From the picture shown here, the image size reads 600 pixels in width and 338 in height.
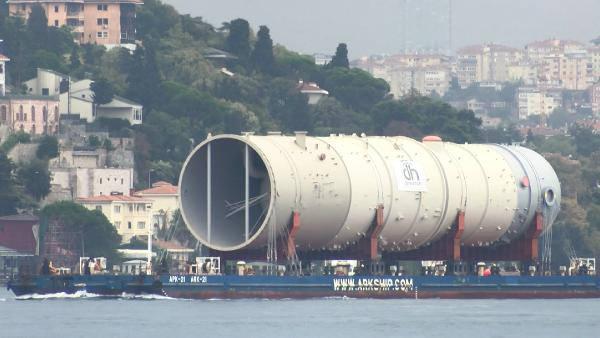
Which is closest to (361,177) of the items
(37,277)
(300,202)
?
(300,202)

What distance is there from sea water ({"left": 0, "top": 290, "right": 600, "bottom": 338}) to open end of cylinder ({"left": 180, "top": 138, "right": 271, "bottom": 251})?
4.07 meters

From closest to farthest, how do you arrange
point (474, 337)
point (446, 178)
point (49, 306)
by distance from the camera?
point (474, 337) → point (49, 306) → point (446, 178)

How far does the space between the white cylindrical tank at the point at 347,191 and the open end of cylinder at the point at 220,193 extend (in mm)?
47

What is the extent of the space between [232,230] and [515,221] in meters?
17.0

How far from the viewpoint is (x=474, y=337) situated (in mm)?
113812

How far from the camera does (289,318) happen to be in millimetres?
121688

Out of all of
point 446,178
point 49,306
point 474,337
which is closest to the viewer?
point 474,337

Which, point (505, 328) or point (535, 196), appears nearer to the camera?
point (505, 328)

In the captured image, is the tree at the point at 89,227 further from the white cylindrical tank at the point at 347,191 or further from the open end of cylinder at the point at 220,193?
the open end of cylinder at the point at 220,193

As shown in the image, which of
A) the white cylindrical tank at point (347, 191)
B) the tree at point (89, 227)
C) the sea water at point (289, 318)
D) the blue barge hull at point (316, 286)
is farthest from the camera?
the tree at point (89, 227)

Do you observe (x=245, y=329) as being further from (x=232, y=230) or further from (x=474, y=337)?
(x=232, y=230)

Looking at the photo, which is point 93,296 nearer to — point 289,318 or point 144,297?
point 144,297

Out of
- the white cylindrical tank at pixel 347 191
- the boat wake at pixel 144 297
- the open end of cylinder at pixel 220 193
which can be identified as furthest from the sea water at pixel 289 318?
the open end of cylinder at pixel 220 193

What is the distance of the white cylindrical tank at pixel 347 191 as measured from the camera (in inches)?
5236
